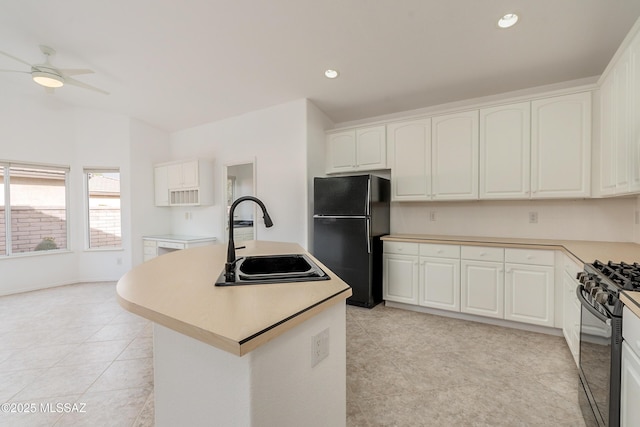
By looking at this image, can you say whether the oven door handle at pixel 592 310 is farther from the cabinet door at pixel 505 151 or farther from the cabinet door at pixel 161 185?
the cabinet door at pixel 161 185

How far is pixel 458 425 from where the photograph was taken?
155cm

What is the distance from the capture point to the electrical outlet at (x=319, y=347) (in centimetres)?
98

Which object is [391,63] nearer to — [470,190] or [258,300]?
[470,190]

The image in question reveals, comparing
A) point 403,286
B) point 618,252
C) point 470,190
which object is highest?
point 470,190

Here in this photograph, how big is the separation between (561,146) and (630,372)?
7.68 feet

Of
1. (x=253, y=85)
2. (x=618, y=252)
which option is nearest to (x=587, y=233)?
(x=618, y=252)

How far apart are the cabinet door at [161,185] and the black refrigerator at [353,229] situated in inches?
119

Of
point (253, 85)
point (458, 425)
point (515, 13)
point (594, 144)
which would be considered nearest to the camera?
Answer: point (458, 425)

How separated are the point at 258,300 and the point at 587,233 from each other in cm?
352

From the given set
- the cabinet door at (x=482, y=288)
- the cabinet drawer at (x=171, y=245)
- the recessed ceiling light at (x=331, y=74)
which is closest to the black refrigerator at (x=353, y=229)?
the cabinet door at (x=482, y=288)

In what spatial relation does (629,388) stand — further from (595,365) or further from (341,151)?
(341,151)

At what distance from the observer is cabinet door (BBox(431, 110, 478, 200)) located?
10.00 ft

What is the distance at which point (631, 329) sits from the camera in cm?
107

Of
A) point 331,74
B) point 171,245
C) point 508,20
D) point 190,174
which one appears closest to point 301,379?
point 508,20
